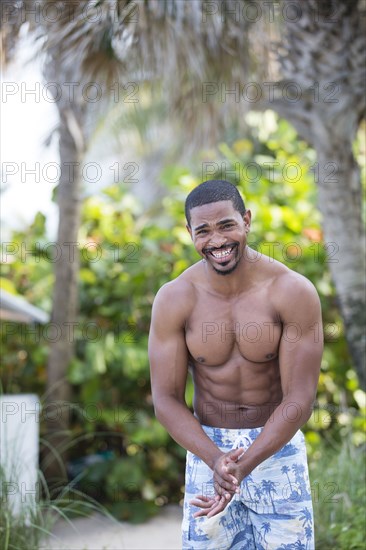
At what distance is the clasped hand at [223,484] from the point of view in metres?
2.90

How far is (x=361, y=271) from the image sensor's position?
18.5ft

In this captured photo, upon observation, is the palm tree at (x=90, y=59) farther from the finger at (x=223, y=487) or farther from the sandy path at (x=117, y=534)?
the finger at (x=223, y=487)

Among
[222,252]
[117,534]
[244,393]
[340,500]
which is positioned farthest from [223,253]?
[117,534]

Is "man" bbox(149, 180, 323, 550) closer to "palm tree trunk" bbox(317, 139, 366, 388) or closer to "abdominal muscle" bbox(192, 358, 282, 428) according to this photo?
"abdominal muscle" bbox(192, 358, 282, 428)

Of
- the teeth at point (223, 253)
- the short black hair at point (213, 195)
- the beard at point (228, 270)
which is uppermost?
the short black hair at point (213, 195)

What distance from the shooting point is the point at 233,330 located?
10.5ft

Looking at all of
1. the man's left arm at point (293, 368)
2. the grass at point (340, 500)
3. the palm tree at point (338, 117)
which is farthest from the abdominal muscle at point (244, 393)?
the palm tree at point (338, 117)

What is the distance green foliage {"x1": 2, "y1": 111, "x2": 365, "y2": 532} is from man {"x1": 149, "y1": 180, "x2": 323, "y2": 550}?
3047 mm

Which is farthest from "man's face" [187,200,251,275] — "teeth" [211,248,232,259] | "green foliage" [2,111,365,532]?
"green foliage" [2,111,365,532]

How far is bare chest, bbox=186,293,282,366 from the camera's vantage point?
316 cm

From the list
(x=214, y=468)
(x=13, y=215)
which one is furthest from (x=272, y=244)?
(x=214, y=468)

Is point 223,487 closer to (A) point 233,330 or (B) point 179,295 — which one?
(A) point 233,330

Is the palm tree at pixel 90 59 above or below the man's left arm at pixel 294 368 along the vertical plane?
above

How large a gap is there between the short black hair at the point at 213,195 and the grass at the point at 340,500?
216 centimetres
